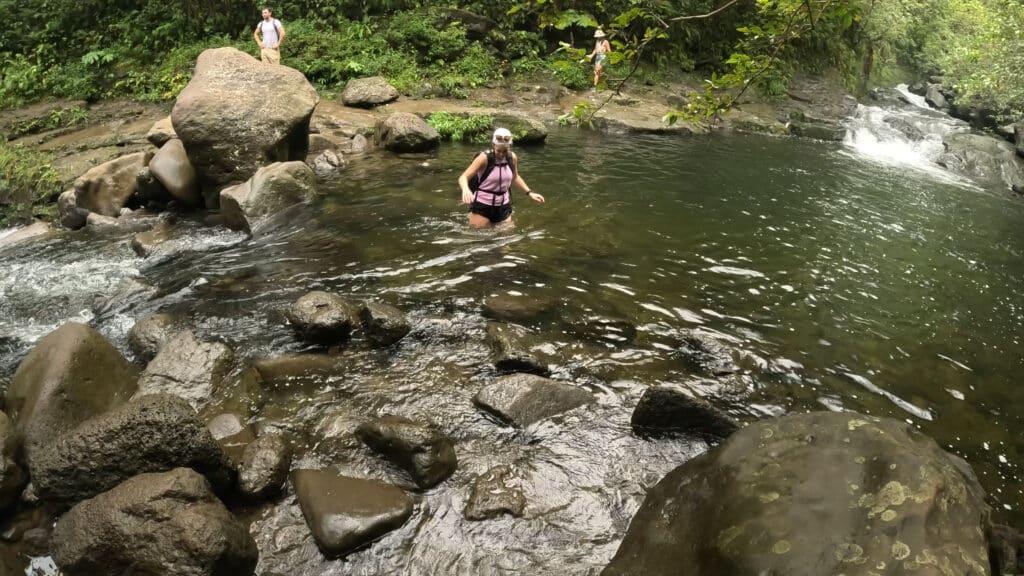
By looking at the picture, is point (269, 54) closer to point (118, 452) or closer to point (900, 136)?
point (118, 452)

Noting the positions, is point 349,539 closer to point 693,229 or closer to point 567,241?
point 567,241

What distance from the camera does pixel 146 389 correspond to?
17.5ft

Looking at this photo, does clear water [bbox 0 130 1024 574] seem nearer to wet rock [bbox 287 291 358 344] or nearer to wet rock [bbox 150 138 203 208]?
wet rock [bbox 287 291 358 344]

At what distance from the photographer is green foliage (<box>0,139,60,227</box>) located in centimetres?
1108

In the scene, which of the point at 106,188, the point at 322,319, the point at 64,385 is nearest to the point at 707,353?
the point at 322,319

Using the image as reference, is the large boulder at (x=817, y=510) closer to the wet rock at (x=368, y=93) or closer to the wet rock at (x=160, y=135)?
the wet rock at (x=160, y=135)

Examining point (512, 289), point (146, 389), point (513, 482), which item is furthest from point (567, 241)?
point (146, 389)

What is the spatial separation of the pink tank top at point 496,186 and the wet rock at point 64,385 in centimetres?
568

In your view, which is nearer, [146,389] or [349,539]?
[349,539]

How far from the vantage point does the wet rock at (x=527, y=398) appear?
202 inches

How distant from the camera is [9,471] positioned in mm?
4129

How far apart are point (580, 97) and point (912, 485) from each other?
20.1 metres

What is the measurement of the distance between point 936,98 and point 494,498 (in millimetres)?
35698

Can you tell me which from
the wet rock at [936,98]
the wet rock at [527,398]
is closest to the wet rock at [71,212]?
the wet rock at [527,398]
